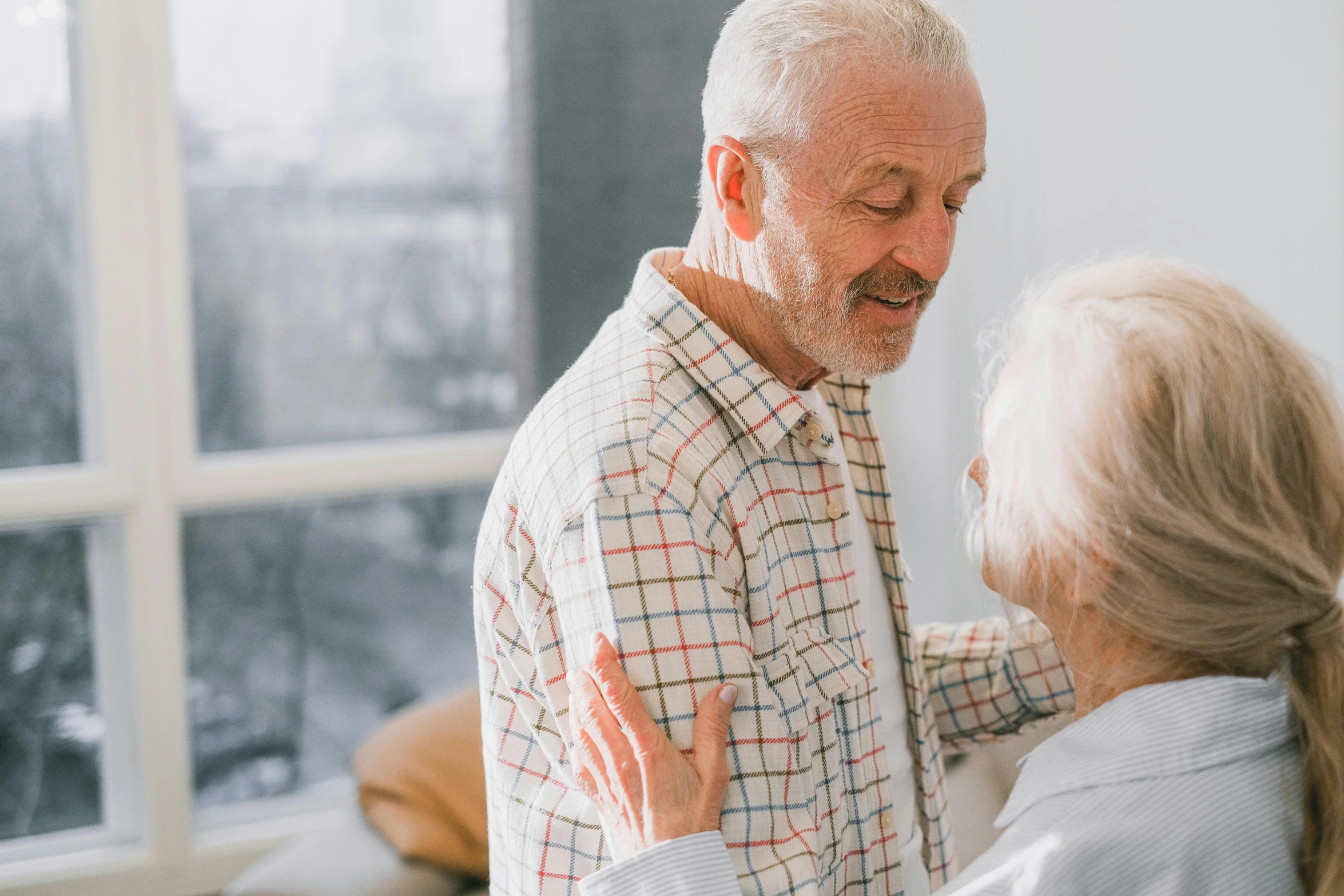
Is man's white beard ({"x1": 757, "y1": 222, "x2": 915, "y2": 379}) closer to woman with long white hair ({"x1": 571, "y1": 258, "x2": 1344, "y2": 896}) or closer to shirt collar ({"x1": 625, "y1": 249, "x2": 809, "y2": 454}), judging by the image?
shirt collar ({"x1": 625, "y1": 249, "x2": 809, "y2": 454})

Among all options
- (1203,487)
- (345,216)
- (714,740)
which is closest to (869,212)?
(1203,487)

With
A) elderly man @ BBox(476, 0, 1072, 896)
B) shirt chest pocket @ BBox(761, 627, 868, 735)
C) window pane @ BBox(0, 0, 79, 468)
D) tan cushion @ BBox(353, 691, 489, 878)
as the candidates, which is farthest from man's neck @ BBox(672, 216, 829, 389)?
window pane @ BBox(0, 0, 79, 468)

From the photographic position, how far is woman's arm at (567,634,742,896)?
0.93 meters

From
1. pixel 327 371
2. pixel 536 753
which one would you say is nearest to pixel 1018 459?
pixel 536 753

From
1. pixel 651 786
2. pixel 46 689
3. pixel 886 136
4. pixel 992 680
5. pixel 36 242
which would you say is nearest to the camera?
pixel 651 786

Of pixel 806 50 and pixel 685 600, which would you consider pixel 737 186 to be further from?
pixel 685 600

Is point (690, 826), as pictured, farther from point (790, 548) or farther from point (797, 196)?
point (797, 196)

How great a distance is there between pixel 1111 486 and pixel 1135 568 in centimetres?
7

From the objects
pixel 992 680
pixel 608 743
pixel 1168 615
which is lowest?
pixel 992 680

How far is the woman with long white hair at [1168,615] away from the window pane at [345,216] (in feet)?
6.74

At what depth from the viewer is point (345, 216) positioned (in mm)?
2836

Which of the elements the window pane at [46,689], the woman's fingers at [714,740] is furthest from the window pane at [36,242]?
the woman's fingers at [714,740]

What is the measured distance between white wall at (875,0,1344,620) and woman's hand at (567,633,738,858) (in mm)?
1271

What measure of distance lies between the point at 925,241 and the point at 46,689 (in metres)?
2.39
